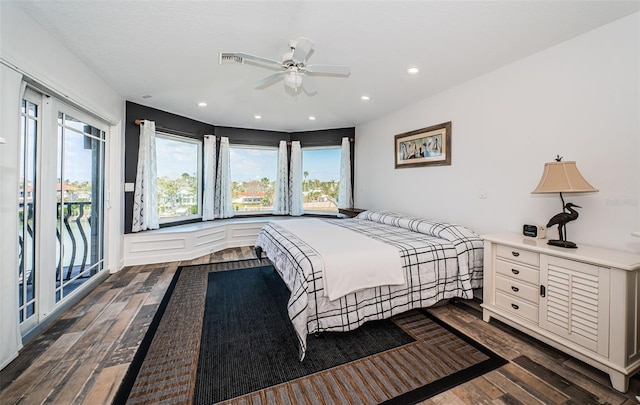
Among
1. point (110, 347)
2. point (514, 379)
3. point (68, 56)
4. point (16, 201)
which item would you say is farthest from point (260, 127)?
point (514, 379)

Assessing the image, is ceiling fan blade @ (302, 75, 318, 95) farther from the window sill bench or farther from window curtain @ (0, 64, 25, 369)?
the window sill bench

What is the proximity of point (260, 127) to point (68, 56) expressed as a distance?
3235 millimetres

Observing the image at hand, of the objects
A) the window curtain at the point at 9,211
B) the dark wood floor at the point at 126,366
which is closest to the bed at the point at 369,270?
the dark wood floor at the point at 126,366

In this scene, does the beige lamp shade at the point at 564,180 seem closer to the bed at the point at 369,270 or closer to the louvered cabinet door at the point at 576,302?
the louvered cabinet door at the point at 576,302

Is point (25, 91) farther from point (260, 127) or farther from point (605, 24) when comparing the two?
point (605, 24)

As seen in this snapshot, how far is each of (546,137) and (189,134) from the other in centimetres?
513

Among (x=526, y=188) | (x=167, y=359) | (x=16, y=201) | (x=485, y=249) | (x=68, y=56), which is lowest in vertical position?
→ (x=167, y=359)

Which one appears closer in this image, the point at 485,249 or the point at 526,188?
the point at 485,249

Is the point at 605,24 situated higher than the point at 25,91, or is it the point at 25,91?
the point at 605,24

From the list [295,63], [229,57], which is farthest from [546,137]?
[229,57]

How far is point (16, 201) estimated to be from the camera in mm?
1769

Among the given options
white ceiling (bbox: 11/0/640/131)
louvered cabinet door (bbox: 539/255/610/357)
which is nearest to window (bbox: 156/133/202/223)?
white ceiling (bbox: 11/0/640/131)

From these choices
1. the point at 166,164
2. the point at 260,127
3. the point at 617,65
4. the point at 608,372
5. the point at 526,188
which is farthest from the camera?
the point at 260,127

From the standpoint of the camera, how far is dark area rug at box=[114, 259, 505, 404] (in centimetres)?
152
